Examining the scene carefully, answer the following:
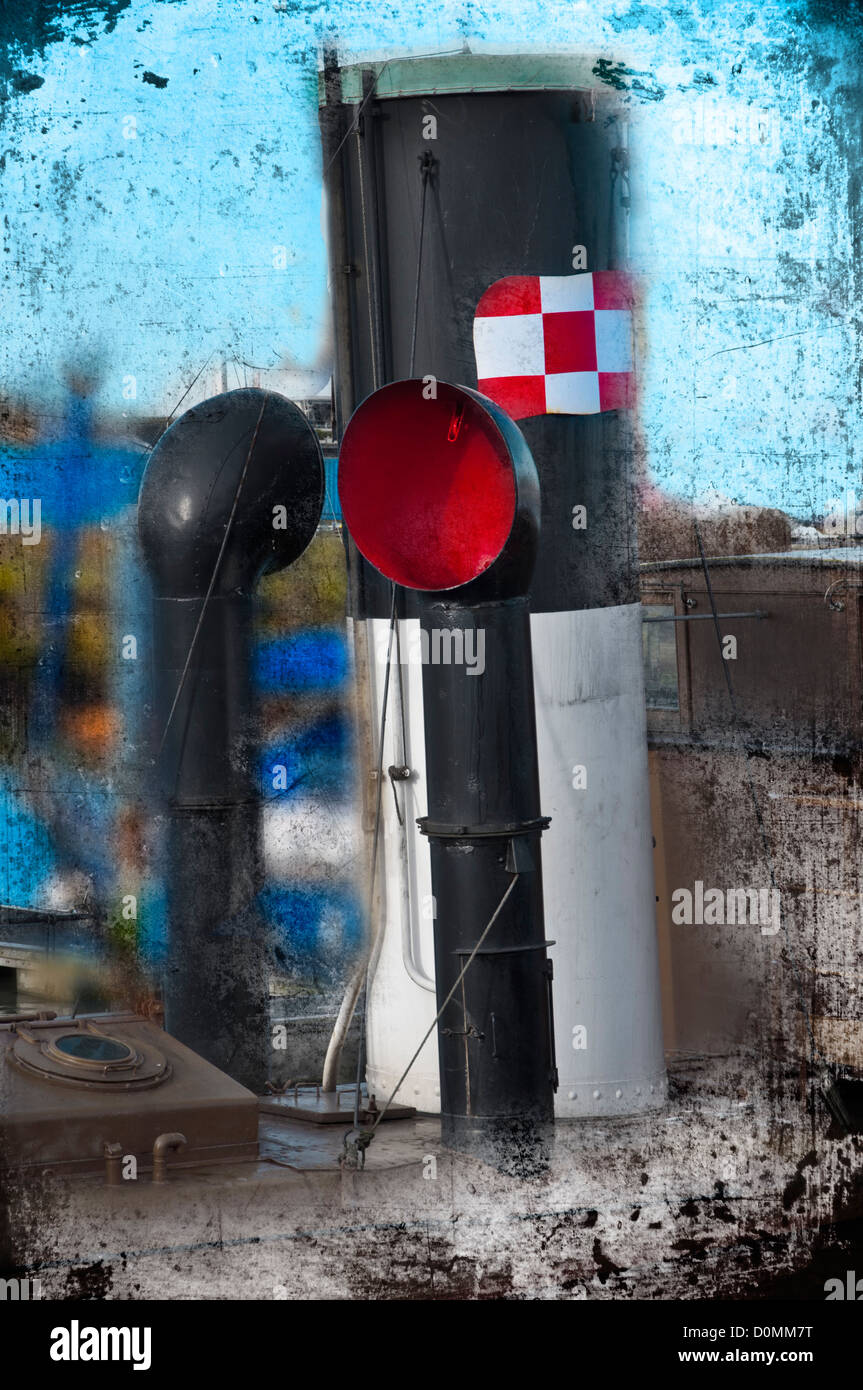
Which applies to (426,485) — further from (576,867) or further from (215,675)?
(215,675)

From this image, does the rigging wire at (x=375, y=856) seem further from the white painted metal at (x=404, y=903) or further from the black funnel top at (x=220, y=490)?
the black funnel top at (x=220, y=490)

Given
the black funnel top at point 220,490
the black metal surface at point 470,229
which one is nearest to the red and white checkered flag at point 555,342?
the black metal surface at point 470,229

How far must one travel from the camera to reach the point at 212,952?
6680 millimetres

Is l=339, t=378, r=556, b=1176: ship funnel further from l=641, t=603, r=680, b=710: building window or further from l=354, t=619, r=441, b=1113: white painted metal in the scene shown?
l=641, t=603, r=680, b=710: building window

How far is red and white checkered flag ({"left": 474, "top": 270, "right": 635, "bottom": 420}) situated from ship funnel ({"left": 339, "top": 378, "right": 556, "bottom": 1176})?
1.23 m

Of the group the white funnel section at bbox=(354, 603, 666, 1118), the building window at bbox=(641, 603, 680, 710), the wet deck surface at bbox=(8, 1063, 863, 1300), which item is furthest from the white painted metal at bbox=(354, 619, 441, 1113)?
the building window at bbox=(641, 603, 680, 710)

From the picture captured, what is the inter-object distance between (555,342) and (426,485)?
135 cm

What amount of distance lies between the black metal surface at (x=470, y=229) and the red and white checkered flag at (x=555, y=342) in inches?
1.8

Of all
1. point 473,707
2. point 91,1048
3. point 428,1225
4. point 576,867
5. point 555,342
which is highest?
point 555,342

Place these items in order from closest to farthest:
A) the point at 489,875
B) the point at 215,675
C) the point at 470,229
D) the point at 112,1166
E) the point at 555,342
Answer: the point at 489,875 → the point at 112,1166 → the point at 470,229 → the point at 555,342 → the point at 215,675

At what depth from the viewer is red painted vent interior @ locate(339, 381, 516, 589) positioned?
4539 millimetres

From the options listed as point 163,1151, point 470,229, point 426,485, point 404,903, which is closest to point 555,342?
point 470,229

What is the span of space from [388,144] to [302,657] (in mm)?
5469

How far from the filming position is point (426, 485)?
15.3ft
